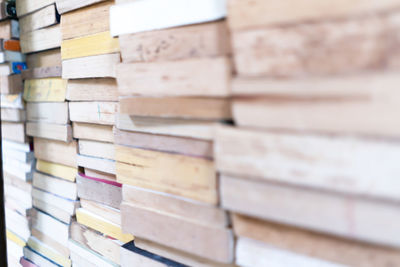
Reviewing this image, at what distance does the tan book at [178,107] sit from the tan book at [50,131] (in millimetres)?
766

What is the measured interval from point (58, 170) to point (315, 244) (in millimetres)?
1675

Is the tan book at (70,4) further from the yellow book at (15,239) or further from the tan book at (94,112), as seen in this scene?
the yellow book at (15,239)

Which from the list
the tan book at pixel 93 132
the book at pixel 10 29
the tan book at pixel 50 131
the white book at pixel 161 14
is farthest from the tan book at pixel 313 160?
the book at pixel 10 29

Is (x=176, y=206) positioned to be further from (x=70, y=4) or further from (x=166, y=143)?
(x=70, y=4)

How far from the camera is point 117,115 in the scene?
135 cm

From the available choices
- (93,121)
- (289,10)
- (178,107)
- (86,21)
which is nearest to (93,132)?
(93,121)

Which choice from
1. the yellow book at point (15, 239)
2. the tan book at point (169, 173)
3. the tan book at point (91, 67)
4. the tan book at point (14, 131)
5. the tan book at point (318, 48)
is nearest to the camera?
the tan book at point (318, 48)

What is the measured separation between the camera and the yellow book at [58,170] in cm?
193

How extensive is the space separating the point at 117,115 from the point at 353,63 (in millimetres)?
935

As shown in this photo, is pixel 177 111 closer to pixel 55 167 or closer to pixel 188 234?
pixel 188 234

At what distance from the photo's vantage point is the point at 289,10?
837 millimetres

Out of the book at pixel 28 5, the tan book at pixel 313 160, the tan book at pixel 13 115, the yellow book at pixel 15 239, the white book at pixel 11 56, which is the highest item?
the book at pixel 28 5

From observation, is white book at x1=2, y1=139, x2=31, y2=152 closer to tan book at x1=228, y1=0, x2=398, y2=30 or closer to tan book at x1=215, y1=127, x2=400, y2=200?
tan book at x1=215, y1=127, x2=400, y2=200

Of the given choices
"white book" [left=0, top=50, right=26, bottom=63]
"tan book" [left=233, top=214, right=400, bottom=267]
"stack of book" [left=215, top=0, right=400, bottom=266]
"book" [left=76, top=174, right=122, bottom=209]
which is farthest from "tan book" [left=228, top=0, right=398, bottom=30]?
"white book" [left=0, top=50, right=26, bottom=63]
